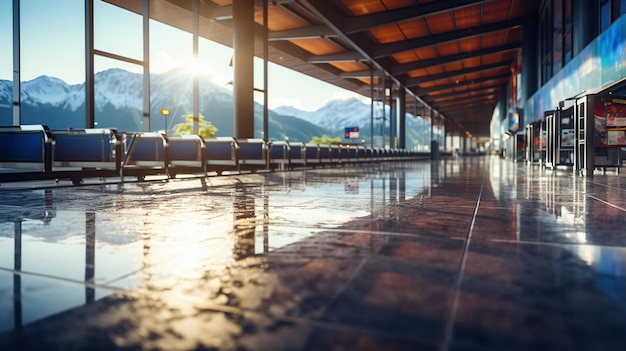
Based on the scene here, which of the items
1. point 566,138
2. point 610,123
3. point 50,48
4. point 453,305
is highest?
point 50,48

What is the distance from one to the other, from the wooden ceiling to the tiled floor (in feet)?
47.7

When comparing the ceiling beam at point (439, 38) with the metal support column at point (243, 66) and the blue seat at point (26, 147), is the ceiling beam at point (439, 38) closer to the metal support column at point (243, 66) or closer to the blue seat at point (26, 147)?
the metal support column at point (243, 66)

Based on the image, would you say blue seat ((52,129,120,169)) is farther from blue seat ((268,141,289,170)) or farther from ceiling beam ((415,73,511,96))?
ceiling beam ((415,73,511,96))

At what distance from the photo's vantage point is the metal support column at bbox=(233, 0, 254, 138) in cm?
1348

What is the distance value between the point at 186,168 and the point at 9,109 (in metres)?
3.78

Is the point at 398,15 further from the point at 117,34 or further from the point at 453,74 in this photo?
the point at 453,74

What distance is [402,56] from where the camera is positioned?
28.5 meters

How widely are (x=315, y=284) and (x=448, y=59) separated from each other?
97.2ft

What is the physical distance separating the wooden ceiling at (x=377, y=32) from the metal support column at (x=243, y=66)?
8.51 ft

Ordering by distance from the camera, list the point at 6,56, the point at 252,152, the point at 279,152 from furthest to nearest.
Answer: the point at 279,152, the point at 252,152, the point at 6,56

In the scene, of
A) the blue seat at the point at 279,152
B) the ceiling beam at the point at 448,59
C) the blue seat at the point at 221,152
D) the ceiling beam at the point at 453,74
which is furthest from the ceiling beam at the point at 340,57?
the blue seat at the point at 221,152

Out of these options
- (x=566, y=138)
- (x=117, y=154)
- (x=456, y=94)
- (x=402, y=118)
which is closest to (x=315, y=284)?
(x=117, y=154)

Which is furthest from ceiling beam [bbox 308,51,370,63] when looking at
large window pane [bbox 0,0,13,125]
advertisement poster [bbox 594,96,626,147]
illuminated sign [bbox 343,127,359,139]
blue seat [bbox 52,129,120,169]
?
illuminated sign [bbox 343,127,359,139]

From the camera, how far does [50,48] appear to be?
982 cm
